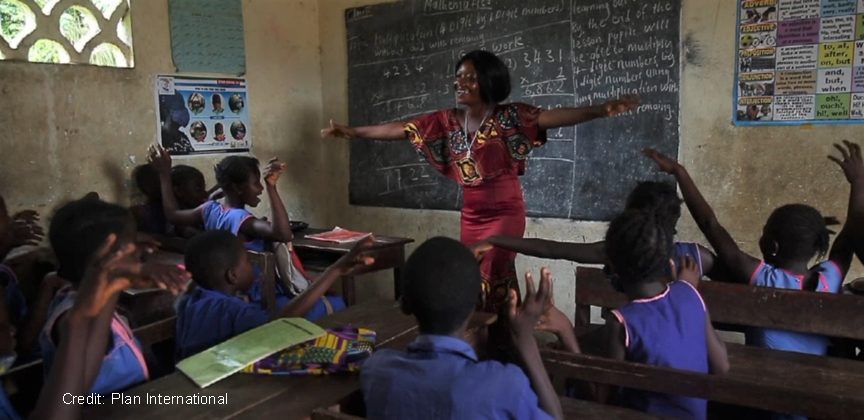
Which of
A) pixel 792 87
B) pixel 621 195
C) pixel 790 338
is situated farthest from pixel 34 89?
pixel 792 87

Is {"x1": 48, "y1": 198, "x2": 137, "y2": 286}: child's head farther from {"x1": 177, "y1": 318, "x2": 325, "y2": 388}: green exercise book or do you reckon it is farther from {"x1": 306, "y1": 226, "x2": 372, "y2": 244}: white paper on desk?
{"x1": 306, "y1": 226, "x2": 372, "y2": 244}: white paper on desk

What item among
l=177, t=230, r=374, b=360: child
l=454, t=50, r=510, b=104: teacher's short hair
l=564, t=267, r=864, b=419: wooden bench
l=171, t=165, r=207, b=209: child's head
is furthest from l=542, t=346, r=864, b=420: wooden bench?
l=171, t=165, r=207, b=209: child's head

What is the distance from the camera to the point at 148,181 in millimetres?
3795

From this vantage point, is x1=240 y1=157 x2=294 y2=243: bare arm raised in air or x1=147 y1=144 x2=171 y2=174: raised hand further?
x1=147 y1=144 x2=171 y2=174: raised hand

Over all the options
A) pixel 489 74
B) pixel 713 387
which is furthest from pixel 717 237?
pixel 489 74

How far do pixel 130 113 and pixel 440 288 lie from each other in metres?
3.12

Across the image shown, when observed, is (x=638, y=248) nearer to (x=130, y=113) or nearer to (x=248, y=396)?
(x=248, y=396)

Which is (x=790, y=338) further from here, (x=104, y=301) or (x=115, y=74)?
(x=115, y=74)

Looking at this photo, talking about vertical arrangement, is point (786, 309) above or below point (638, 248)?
below

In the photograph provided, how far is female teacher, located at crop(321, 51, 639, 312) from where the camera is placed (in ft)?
9.77

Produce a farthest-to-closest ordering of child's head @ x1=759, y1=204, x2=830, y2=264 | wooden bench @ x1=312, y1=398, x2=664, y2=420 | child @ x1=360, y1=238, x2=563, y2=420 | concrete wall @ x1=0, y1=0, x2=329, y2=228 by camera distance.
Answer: concrete wall @ x1=0, y1=0, x2=329, y2=228 < child's head @ x1=759, y1=204, x2=830, y2=264 < wooden bench @ x1=312, y1=398, x2=664, y2=420 < child @ x1=360, y1=238, x2=563, y2=420

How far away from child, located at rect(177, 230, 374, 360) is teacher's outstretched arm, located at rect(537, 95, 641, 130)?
4.27 ft

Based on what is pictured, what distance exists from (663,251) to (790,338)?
79 cm

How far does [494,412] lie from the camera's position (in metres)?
1.20
